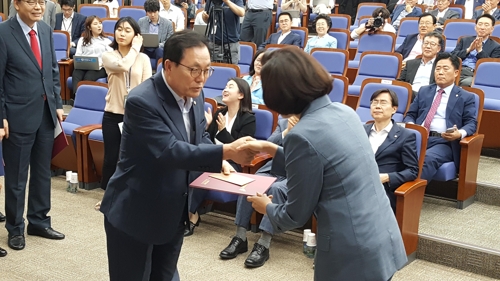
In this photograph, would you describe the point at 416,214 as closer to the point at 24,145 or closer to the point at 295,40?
the point at 24,145

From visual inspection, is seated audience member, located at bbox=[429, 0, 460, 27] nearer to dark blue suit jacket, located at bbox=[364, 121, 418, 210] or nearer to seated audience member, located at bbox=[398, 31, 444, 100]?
seated audience member, located at bbox=[398, 31, 444, 100]

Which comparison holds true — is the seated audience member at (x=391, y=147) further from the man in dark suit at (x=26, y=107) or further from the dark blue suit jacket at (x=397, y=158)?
the man in dark suit at (x=26, y=107)

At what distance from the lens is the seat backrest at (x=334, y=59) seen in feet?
16.8

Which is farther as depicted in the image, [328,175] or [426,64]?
[426,64]

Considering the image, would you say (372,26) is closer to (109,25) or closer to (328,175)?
(109,25)

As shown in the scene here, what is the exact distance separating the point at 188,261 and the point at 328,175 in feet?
6.16

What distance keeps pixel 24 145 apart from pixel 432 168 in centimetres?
228

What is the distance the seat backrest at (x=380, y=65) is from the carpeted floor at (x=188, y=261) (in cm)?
180


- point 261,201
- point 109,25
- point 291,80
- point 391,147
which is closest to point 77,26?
point 109,25

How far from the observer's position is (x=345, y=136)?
1560mm

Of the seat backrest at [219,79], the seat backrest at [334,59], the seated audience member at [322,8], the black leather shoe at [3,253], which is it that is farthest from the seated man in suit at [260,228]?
the seated audience member at [322,8]

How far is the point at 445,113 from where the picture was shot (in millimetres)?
3947

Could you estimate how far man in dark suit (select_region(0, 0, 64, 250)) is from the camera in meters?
3.06

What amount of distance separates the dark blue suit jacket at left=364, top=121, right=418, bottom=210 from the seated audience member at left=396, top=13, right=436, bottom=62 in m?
2.45
